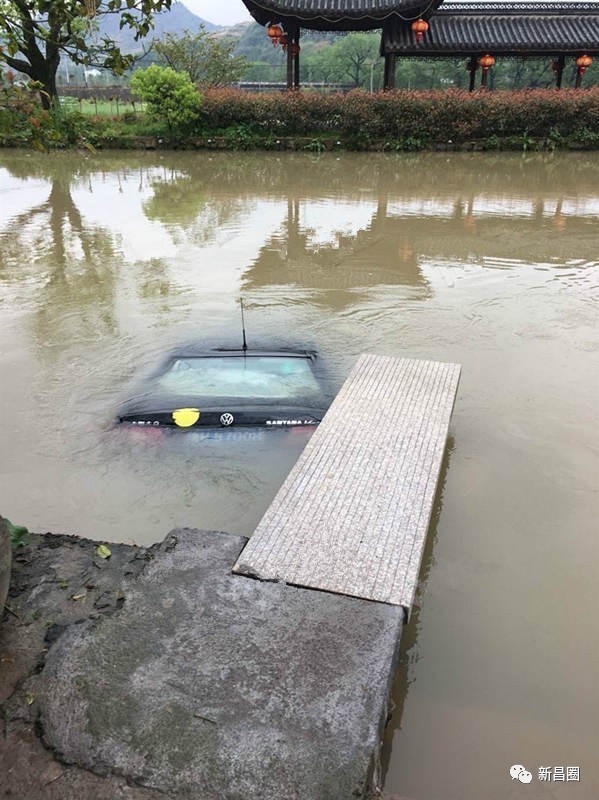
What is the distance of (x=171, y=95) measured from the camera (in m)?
18.5

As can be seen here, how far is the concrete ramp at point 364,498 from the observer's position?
265 centimetres

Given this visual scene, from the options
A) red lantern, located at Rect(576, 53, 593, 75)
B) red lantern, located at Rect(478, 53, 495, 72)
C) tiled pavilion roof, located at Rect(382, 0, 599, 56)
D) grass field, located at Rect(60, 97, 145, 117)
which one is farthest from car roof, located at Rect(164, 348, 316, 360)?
grass field, located at Rect(60, 97, 145, 117)

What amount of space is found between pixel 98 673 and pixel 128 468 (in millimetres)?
2010

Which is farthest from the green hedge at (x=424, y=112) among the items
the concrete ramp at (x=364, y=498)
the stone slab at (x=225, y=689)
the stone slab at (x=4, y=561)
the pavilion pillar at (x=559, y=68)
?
the stone slab at (x=4, y=561)

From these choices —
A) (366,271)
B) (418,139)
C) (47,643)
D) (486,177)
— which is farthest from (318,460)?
(418,139)

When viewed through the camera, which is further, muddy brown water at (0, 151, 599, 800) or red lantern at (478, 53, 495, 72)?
red lantern at (478, 53, 495, 72)

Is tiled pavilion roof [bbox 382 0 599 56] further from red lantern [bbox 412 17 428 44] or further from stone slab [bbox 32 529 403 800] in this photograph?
stone slab [bbox 32 529 403 800]

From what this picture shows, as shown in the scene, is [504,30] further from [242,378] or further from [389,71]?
[242,378]

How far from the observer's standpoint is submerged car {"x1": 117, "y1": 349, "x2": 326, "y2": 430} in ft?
14.8

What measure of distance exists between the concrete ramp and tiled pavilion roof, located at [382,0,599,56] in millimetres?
18015

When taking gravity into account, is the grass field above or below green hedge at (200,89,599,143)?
above

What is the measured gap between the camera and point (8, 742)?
2.01 m

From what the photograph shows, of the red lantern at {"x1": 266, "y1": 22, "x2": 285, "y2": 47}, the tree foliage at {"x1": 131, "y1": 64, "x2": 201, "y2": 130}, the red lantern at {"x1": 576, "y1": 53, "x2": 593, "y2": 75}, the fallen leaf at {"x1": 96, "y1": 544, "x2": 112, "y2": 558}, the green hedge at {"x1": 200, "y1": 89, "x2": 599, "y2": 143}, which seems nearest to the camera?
the fallen leaf at {"x1": 96, "y1": 544, "x2": 112, "y2": 558}

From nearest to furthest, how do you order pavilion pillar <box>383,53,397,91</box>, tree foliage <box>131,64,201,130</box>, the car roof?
the car roof
tree foliage <box>131,64,201,130</box>
pavilion pillar <box>383,53,397,91</box>
